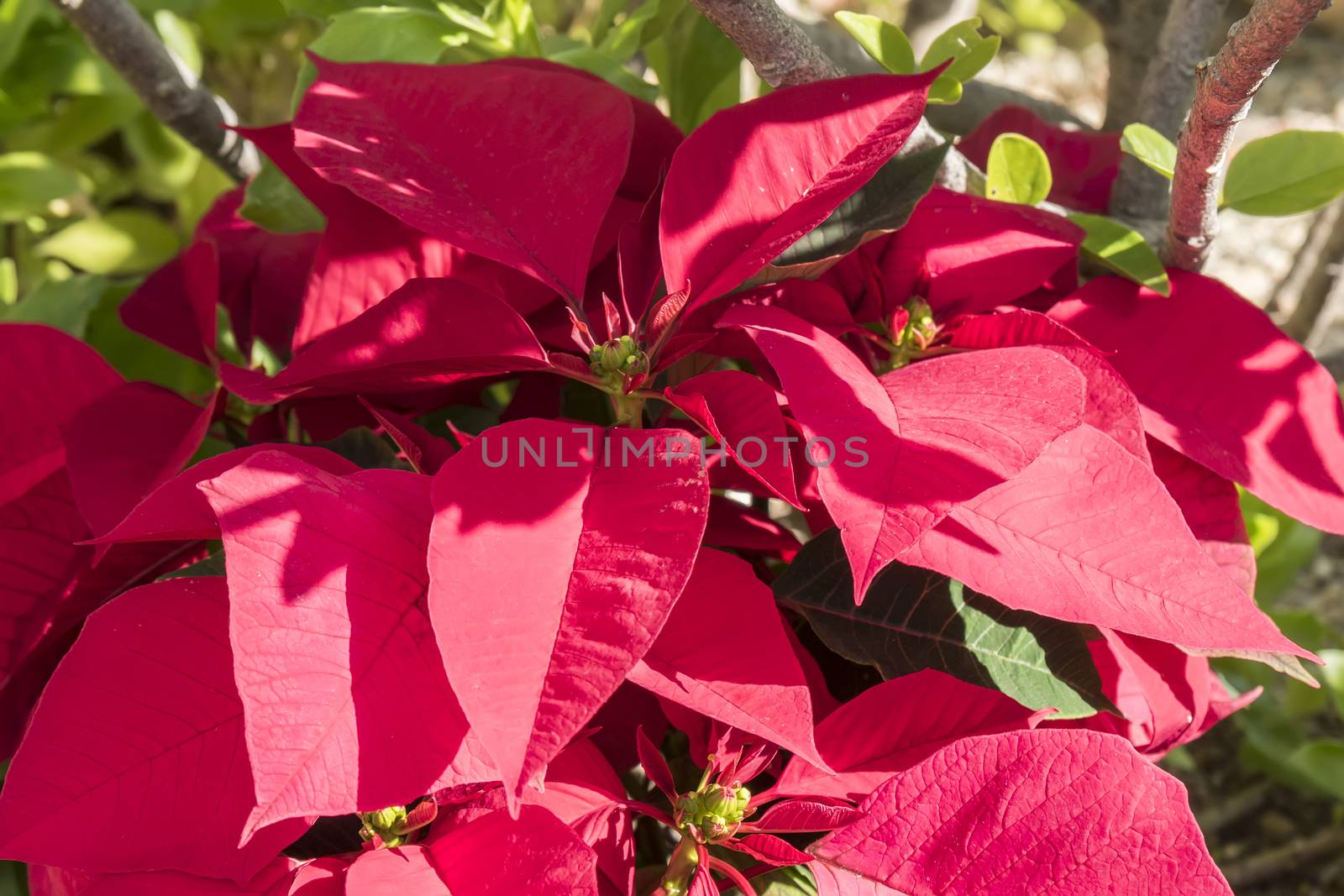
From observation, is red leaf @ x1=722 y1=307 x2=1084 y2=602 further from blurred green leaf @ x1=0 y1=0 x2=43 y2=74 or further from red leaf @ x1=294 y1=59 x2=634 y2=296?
blurred green leaf @ x1=0 y1=0 x2=43 y2=74

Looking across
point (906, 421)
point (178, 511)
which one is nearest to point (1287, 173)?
→ point (906, 421)

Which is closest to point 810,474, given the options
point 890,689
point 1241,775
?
point 890,689

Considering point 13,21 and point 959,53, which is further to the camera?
point 13,21

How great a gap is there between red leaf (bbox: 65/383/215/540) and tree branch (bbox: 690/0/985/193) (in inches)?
10.9

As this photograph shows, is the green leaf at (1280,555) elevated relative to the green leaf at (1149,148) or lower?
lower

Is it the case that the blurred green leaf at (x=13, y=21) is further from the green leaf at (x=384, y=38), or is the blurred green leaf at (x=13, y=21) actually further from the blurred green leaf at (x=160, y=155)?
the green leaf at (x=384, y=38)

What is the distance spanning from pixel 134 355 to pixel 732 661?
69cm

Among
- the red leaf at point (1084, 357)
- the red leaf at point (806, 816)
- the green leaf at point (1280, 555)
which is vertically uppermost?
the red leaf at point (1084, 357)

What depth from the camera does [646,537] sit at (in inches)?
14.3

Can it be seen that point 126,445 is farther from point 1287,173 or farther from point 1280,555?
point 1280,555

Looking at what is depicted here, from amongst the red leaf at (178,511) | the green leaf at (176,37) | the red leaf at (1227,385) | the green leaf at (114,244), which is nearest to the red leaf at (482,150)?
the red leaf at (178,511)

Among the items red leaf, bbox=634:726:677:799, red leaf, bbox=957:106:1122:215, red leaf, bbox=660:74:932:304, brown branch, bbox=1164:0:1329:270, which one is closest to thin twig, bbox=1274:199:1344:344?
red leaf, bbox=957:106:1122:215

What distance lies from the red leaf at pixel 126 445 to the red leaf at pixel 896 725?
28 centimetres

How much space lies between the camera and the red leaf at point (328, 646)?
13.2 inches
